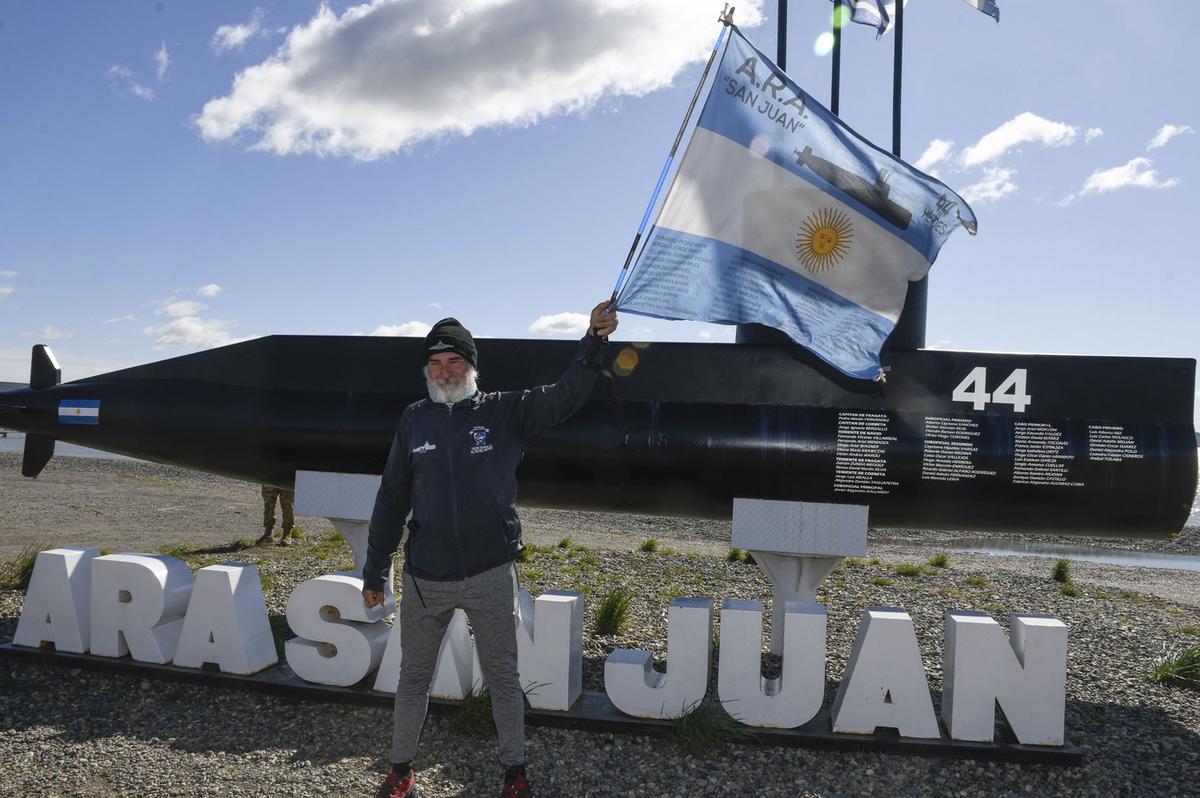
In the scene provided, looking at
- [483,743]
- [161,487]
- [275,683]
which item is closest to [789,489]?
[483,743]

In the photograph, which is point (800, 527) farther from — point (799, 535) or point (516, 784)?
point (516, 784)

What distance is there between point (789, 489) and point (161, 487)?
2290cm

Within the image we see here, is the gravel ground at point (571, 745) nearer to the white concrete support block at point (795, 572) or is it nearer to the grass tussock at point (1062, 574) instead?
the white concrete support block at point (795, 572)

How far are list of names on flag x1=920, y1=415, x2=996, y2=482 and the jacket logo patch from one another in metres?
3.78

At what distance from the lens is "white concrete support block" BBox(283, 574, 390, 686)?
17.9 feet

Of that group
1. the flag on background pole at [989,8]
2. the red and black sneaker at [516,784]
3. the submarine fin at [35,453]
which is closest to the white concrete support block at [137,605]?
the submarine fin at [35,453]

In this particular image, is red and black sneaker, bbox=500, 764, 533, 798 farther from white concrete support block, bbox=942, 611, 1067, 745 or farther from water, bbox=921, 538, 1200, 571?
water, bbox=921, 538, 1200, 571

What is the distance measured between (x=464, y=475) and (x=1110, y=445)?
5146 mm

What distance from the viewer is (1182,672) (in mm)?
6398

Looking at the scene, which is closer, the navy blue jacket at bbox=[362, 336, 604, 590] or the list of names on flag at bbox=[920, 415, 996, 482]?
the navy blue jacket at bbox=[362, 336, 604, 590]

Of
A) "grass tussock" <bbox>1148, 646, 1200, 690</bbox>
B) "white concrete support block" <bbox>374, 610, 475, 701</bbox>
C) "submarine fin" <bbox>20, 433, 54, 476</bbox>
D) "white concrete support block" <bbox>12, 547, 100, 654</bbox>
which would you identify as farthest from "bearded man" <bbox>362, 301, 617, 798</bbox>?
Result: "grass tussock" <bbox>1148, 646, 1200, 690</bbox>

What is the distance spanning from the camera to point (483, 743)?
4891mm

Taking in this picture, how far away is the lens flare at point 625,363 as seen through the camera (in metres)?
6.77

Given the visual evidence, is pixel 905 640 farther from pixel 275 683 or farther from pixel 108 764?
pixel 108 764
